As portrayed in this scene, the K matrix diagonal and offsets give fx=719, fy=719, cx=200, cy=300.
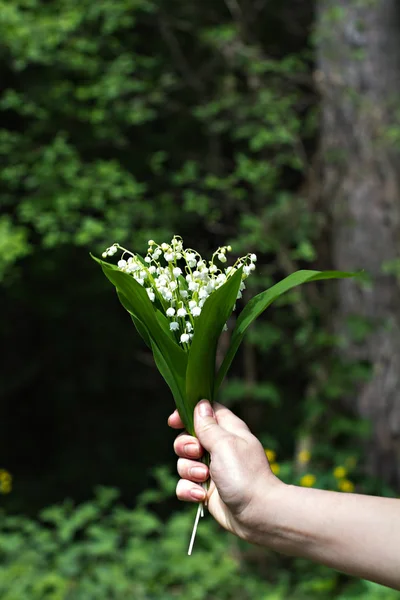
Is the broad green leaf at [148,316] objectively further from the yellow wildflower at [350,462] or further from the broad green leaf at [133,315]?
the yellow wildflower at [350,462]

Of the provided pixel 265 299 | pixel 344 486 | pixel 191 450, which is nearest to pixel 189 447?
pixel 191 450

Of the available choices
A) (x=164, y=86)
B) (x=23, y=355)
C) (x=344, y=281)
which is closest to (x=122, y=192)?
(x=164, y=86)

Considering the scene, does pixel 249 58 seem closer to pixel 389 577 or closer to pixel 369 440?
pixel 369 440

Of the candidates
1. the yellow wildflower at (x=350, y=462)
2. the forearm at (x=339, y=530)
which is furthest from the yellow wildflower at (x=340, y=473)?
the forearm at (x=339, y=530)

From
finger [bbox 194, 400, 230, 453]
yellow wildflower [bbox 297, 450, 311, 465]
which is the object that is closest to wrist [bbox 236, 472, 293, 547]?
finger [bbox 194, 400, 230, 453]

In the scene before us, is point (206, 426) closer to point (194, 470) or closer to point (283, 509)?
point (194, 470)
